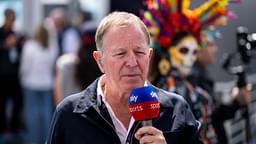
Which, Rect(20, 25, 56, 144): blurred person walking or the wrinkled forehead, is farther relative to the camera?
Rect(20, 25, 56, 144): blurred person walking

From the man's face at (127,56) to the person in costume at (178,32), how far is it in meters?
1.99

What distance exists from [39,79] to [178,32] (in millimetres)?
4922

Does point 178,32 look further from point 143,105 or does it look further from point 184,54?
point 143,105

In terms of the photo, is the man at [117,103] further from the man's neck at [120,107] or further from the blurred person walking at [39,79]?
the blurred person walking at [39,79]

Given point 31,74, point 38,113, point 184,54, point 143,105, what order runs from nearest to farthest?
point 143,105, point 184,54, point 38,113, point 31,74

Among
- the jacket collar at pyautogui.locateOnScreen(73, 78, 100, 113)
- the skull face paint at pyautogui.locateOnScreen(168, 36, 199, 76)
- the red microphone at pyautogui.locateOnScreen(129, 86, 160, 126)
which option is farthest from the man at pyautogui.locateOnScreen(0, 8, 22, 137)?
the red microphone at pyautogui.locateOnScreen(129, 86, 160, 126)

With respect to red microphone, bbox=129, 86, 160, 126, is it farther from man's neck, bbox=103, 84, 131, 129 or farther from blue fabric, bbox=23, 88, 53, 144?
blue fabric, bbox=23, 88, 53, 144

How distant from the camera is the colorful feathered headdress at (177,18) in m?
5.16

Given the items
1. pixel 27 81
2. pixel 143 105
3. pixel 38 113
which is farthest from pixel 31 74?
pixel 143 105

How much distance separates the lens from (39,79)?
9875mm

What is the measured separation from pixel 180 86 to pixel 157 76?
268 mm

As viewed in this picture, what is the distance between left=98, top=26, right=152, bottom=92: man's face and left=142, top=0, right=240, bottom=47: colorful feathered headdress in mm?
2105

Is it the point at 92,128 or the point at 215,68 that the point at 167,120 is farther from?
the point at 215,68

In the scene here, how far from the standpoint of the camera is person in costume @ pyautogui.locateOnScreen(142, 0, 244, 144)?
513cm
